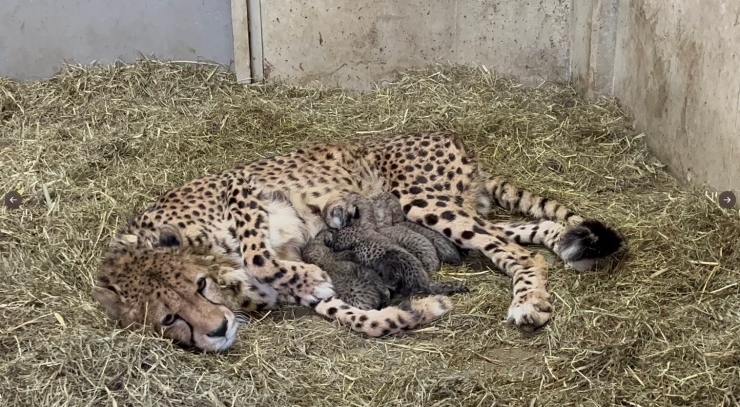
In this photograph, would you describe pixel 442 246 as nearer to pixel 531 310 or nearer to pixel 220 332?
pixel 531 310

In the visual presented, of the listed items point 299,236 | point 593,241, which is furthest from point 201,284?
point 593,241

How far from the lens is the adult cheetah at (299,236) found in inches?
146

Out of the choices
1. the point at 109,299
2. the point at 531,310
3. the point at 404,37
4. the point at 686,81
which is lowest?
the point at 531,310

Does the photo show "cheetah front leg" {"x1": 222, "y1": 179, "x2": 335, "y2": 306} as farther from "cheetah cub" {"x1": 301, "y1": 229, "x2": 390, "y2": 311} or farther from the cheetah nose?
the cheetah nose

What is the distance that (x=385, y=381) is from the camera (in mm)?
3391

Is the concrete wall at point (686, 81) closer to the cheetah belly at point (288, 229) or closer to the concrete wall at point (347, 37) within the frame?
the concrete wall at point (347, 37)

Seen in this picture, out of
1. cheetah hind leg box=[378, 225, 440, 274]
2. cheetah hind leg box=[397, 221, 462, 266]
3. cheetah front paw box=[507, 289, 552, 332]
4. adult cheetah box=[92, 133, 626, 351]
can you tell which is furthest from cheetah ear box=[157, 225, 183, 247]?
cheetah front paw box=[507, 289, 552, 332]

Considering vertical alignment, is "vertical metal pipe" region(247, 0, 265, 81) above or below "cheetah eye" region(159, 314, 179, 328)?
above

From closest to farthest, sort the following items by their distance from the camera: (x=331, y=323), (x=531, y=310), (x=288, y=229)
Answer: (x=531, y=310) → (x=331, y=323) → (x=288, y=229)

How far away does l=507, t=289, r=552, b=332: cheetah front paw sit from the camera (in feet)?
→ 12.3

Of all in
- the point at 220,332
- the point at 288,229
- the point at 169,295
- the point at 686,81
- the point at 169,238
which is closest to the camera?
the point at 220,332

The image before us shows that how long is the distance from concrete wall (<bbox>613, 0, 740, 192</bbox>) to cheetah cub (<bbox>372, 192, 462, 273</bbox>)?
1.59 meters

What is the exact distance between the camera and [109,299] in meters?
3.66

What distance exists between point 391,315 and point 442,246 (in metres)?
0.73
